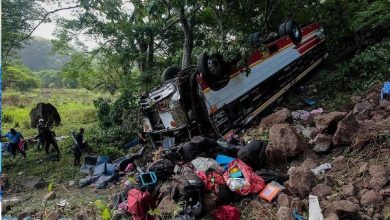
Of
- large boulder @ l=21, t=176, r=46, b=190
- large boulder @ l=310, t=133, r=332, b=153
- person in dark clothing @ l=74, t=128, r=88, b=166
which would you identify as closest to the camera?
large boulder @ l=310, t=133, r=332, b=153

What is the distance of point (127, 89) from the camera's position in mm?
13008

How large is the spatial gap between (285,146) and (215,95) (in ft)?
6.61

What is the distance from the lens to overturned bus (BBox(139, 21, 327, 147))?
688 centimetres

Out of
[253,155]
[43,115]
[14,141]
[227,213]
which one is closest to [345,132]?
[253,155]

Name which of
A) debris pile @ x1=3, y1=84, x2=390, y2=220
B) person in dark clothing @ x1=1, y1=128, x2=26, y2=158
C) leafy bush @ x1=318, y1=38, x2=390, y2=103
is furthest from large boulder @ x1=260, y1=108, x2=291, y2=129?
person in dark clothing @ x1=1, y1=128, x2=26, y2=158

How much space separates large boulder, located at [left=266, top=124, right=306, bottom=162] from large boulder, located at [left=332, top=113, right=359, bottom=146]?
1.68ft

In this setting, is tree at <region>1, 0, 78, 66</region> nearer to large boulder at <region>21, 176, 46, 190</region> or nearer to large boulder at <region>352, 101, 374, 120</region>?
large boulder at <region>21, 176, 46, 190</region>

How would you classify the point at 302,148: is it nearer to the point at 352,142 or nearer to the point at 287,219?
the point at 352,142

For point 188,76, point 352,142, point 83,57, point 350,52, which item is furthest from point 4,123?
point 352,142

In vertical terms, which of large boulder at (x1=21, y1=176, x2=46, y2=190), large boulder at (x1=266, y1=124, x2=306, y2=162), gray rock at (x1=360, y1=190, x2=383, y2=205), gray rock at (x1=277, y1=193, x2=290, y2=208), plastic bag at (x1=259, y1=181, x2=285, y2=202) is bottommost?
gray rock at (x1=360, y1=190, x2=383, y2=205)

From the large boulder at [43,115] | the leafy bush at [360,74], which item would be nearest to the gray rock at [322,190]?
the leafy bush at [360,74]

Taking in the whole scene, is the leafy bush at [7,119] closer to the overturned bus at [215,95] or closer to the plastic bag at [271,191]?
the overturned bus at [215,95]

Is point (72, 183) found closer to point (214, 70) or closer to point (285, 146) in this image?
point (214, 70)

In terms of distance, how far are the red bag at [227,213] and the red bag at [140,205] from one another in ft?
2.89
